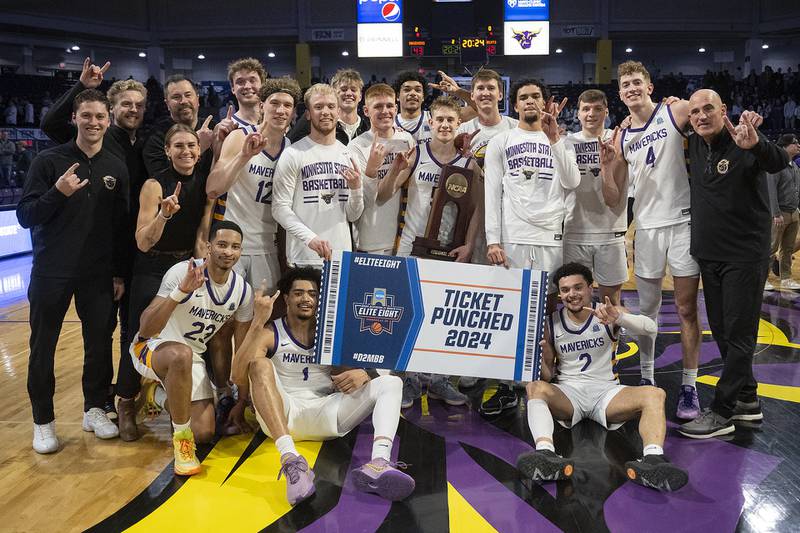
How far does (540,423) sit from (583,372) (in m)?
0.60

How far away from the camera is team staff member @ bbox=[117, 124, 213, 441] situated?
423 cm

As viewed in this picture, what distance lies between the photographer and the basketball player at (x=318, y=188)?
437 cm

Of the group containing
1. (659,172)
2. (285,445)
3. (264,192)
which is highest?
(659,172)

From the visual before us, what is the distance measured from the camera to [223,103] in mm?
24625

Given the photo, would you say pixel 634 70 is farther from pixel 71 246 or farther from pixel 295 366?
pixel 71 246

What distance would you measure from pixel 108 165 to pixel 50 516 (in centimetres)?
214

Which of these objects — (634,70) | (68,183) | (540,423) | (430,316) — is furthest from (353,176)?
(634,70)

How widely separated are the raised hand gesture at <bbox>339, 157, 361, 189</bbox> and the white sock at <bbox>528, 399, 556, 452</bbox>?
1741 millimetres

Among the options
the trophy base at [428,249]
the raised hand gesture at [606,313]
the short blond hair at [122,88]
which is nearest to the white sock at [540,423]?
the raised hand gesture at [606,313]

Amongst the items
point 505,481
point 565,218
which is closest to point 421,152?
point 565,218

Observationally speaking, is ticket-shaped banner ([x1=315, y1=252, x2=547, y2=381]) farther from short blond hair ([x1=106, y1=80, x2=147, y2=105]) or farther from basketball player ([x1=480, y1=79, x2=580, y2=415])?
short blond hair ([x1=106, y1=80, x2=147, y2=105])

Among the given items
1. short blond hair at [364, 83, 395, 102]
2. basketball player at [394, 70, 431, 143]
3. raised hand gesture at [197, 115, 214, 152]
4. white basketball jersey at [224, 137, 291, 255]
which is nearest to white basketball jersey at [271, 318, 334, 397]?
white basketball jersey at [224, 137, 291, 255]

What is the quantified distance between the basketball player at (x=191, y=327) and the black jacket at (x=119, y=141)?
2.52 ft

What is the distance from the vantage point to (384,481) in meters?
3.33
